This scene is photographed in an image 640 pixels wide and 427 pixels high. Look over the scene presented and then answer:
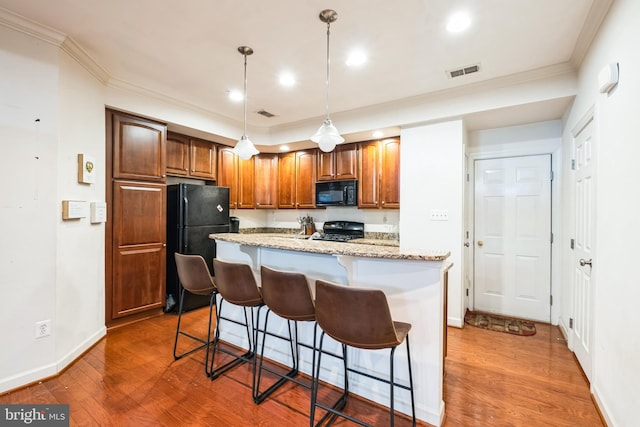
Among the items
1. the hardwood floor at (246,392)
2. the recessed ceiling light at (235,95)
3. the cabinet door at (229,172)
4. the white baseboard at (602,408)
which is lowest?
the hardwood floor at (246,392)

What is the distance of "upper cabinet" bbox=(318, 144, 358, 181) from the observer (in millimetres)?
4141

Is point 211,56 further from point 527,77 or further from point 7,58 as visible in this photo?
point 527,77

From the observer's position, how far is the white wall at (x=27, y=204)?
2014mm

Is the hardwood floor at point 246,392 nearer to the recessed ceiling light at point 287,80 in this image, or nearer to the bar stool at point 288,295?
the bar stool at point 288,295

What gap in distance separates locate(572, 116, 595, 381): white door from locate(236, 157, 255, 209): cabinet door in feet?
13.4

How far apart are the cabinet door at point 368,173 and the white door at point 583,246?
6.76 feet

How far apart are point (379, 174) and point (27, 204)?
351 cm

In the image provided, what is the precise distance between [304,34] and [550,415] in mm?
3109

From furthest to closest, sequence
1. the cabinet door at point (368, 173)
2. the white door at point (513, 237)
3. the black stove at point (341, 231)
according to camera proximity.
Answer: the black stove at point (341, 231), the cabinet door at point (368, 173), the white door at point (513, 237)

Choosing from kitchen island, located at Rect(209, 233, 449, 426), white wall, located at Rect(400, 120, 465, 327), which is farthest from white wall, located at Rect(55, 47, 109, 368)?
white wall, located at Rect(400, 120, 465, 327)

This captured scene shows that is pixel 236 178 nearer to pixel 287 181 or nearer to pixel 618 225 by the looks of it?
pixel 287 181

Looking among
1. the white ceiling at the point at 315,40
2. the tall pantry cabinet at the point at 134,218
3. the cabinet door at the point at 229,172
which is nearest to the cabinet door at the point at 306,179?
the cabinet door at the point at 229,172

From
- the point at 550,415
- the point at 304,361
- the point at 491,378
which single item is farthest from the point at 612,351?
the point at 304,361

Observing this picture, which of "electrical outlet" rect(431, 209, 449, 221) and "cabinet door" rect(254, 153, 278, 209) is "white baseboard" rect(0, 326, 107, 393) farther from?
"electrical outlet" rect(431, 209, 449, 221)
